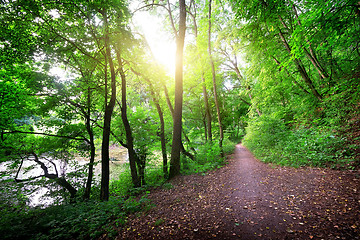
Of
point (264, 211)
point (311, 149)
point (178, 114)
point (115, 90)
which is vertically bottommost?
point (264, 211)

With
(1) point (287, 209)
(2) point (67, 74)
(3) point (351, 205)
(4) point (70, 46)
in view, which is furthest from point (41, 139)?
(3) point (351, 205)

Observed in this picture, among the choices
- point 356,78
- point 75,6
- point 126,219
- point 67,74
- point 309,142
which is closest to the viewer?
point 126,219

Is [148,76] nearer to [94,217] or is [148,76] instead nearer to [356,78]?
[94,217]

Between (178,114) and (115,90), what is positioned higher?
(115,90)

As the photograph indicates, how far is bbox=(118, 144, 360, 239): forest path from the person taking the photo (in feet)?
8.11

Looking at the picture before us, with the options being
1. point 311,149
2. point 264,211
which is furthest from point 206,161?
point 264,211

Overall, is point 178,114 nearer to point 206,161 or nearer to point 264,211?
point 206,161

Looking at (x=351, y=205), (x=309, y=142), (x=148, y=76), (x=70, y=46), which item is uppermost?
(x=70, y=46)

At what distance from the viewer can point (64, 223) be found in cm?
341

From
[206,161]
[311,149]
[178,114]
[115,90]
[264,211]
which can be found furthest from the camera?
[206,161]

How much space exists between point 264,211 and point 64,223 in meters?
4.94

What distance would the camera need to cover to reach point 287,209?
310 centimetres

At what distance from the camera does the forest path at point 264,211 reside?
247 cm

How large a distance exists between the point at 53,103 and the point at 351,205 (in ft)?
34.5
